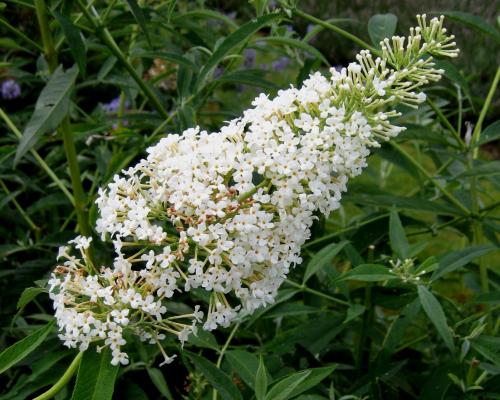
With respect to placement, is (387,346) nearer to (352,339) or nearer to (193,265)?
(193,265)

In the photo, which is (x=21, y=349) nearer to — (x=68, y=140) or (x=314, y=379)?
(x=314, y=379)

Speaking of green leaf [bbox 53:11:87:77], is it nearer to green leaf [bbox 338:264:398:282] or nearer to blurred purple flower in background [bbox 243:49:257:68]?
green leaf [bbox 338:264:398:282]

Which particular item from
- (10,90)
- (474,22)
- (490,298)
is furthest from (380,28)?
(10,90)

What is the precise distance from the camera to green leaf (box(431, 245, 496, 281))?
66.2 inches

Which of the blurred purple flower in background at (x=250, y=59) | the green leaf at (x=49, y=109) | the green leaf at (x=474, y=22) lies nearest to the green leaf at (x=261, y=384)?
the green leaf at (x=49, y=109)

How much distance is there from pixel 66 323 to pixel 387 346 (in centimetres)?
79

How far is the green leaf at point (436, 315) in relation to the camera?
1459mm

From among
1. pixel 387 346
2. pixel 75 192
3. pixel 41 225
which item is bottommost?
pixel 41 225

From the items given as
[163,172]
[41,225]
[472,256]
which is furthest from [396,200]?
[41,225]

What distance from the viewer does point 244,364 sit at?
1598mm

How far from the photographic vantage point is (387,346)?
1.75 m

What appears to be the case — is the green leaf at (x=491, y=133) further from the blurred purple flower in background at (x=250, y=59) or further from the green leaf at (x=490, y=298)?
the blurred purple flower in background at (x=250, y=59)

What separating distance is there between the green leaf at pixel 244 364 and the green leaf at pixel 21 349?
1.41 feet

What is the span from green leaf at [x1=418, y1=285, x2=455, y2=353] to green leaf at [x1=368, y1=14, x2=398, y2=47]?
24.1 inches
